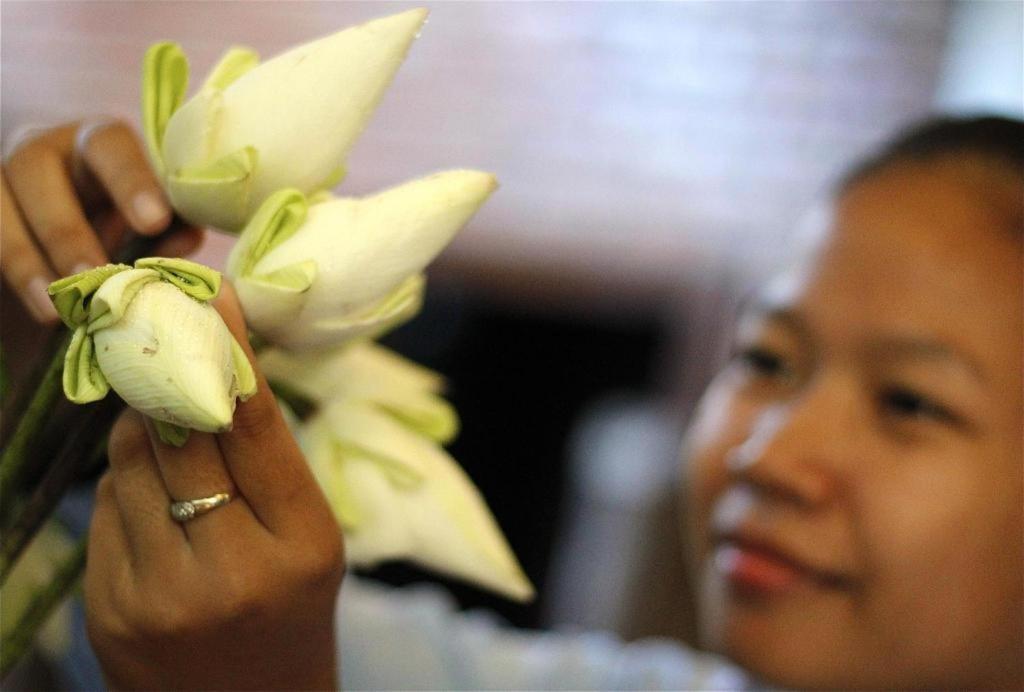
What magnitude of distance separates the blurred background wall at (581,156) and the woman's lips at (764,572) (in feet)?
2.91

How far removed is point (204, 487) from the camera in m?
0.26

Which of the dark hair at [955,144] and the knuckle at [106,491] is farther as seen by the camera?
the dark hair at [955,144]

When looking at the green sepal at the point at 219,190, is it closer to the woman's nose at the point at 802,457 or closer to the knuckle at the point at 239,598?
the knuckle at the point at 239,598

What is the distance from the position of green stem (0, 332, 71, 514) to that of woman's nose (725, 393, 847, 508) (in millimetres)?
384

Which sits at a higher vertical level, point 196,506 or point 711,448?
point 196,506

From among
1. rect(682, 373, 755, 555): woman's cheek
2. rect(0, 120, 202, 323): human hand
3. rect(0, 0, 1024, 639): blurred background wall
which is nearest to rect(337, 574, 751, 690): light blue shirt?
rect(682, 373, 755, 555): woman's cheek

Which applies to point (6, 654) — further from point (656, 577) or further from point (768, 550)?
point (656, 577)

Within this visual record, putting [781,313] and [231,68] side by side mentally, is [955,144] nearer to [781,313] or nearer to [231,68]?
[781,313]

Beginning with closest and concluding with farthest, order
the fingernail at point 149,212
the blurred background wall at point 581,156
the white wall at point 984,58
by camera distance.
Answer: the fingernail at point 149,212
the white wall at point 984,58
the blurred background wall at point 581,156

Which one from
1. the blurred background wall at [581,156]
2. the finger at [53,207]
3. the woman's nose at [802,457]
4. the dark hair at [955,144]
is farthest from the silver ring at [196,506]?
the blurred background wall at [581,156]

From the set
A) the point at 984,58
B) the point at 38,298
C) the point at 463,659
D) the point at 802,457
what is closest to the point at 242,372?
the point at 38,298

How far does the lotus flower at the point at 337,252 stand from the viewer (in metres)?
0.27

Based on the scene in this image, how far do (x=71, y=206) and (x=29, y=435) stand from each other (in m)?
0.12

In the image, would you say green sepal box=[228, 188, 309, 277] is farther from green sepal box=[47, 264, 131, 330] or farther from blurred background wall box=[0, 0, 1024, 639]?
blurred background wall box=[0, 0, 1024, 639]
